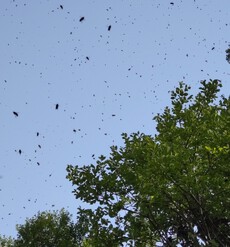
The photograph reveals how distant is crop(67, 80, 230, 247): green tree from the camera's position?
A: 958 cm

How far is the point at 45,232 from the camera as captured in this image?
91.5 feet

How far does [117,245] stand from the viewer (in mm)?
11406

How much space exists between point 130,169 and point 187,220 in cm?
268

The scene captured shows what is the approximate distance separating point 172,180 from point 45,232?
21436 mm

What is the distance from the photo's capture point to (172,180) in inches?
377

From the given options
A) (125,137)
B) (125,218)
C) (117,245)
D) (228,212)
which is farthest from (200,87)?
(117,245)

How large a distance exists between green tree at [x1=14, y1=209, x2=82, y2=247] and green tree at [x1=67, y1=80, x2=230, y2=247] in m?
15.7

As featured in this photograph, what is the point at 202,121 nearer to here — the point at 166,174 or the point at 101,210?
the point at 166,174

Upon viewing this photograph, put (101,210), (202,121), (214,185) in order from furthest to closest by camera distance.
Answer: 1. (101,210)
2. (202,121)
3. (214,185)

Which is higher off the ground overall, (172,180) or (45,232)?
(45,232)

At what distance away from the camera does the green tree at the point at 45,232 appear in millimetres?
26844

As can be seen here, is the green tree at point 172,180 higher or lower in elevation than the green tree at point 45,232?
lower

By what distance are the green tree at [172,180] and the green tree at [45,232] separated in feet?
51.5

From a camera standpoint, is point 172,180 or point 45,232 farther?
point 45,232
